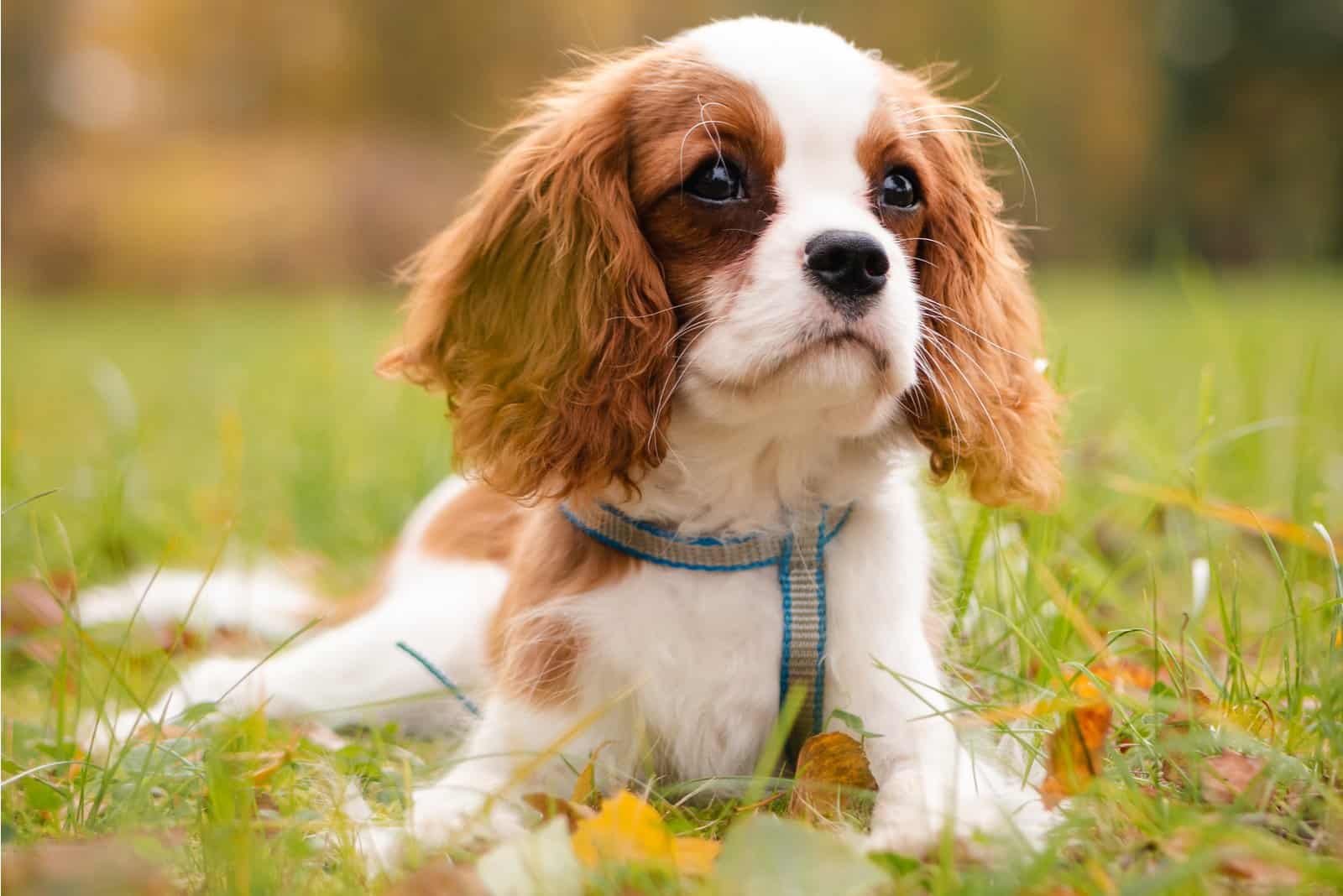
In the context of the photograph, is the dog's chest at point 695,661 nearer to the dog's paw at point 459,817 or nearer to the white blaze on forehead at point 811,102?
the dog's paw at point 459,817

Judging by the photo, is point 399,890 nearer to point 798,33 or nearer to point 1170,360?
point 798,33

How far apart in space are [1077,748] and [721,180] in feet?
3.18

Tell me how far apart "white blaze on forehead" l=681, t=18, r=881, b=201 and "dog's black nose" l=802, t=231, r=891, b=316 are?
16 cm

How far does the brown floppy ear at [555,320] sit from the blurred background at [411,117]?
12.6m

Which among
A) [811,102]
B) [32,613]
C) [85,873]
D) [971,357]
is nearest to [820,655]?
[971,357]

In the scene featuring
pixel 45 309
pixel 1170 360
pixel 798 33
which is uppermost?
pixel 798 33

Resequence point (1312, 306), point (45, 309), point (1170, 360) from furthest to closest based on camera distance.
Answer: point (45, 309)
point (1170, 360)
point (1312, 306)

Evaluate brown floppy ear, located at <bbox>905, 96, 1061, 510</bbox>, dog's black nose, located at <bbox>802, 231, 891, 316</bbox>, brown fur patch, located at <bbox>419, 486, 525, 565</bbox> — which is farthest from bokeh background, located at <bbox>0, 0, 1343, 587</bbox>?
dog's black nose, located at <bbox>802, 231, 891, 316</bbox>

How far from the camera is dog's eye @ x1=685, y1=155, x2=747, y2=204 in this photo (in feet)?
6.14

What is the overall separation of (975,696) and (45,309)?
43.4 feet

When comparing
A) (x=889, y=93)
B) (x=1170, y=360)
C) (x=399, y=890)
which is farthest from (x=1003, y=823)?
(x=1170, y=360)

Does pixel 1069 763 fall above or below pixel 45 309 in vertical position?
above

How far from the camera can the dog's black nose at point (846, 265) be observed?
5.67ft

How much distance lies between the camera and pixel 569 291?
2008mm
